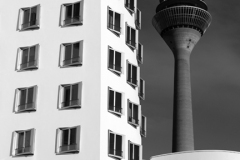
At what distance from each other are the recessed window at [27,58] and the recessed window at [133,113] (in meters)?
8.30

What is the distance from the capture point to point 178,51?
12675 centimetres

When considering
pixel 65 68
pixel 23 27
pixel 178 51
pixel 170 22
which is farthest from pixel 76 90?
pixel 170 22

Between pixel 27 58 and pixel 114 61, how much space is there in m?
6.98

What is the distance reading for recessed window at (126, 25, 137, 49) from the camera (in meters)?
39.1

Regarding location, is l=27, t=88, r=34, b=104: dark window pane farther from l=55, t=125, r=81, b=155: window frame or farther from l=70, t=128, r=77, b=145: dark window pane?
l=70, t=128, r=77, b=145: dark window pane

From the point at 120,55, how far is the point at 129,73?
192 centimetres

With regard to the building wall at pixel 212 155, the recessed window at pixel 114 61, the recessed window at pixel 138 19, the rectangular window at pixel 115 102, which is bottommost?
the building wall at pixel 212 155

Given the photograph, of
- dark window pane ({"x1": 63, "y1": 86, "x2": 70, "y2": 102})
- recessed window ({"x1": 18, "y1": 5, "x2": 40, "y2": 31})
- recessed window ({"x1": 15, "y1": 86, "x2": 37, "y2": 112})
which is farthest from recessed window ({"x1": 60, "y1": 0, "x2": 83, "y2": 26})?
recessed window ({"x1": 15, "y1": 86, "x2": 37, "y2": 112})

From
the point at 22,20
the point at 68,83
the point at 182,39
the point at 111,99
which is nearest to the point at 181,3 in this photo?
the point at 182,39

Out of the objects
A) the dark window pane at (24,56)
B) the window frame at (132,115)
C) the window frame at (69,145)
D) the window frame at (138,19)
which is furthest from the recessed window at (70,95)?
the window frame at (138,19)

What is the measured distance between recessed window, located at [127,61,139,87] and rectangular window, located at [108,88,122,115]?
246 centimetres

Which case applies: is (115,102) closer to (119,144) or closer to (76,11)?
(119,144)

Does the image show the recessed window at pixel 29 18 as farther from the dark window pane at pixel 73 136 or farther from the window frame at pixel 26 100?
the dark window pane at pixel 73 136

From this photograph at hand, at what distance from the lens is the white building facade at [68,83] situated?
108 ft
